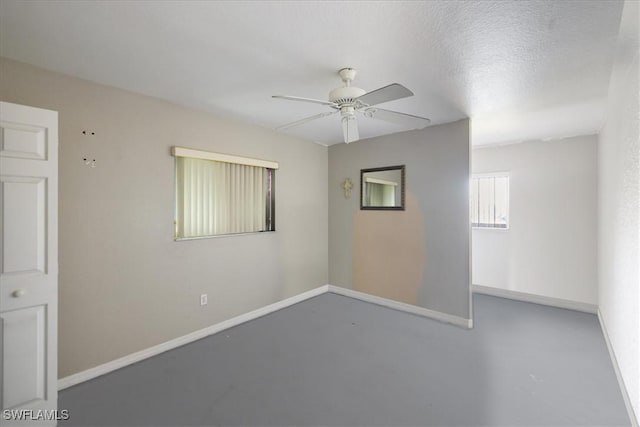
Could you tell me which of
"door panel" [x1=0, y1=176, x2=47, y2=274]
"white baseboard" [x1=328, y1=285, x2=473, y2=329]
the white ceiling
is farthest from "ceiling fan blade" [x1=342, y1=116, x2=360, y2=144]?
"white baseboard" [x1=328, y1=285, x2=473, y2=329]

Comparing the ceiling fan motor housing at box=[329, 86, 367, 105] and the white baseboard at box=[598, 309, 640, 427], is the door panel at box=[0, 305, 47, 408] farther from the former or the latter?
the white baseboard at box=[598, 309, 640, 427]

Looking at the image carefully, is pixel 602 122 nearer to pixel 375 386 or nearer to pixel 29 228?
pixel 375 386

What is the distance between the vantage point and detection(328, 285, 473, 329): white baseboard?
326 centimetres

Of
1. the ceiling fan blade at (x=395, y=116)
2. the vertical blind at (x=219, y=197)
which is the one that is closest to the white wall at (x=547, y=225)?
the ceiling fan blade at (x=395, y=116)

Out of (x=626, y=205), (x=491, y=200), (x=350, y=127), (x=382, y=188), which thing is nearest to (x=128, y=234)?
(x=350, y=127)

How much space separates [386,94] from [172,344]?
2.90 metres

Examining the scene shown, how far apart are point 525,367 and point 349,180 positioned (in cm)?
296

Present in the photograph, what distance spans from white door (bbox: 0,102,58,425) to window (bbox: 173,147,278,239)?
1.08 metres

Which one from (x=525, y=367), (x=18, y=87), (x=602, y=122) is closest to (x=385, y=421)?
(x=525, y=367)

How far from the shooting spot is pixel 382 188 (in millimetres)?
4023

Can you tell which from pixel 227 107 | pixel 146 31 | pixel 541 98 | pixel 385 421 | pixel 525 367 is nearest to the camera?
pixel 146 31

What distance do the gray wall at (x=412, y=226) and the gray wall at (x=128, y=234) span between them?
57.7 inches

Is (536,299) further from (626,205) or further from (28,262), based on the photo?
(28,262)

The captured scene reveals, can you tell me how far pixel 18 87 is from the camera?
77.1 inches
